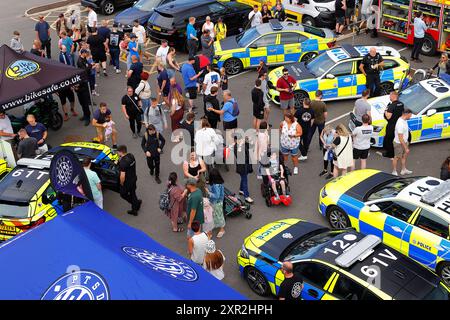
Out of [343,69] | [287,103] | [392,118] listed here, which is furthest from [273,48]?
[392,118]

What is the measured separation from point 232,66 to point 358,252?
34.0ft

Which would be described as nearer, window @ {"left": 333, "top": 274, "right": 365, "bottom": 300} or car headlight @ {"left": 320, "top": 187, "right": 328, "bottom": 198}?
window @ {"left": 333, "top": 274, "right": 365, "bottom": 300}

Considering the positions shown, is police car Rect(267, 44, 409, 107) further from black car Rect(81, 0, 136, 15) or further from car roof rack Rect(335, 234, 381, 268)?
black car Rect(81, 0, 136, 15)

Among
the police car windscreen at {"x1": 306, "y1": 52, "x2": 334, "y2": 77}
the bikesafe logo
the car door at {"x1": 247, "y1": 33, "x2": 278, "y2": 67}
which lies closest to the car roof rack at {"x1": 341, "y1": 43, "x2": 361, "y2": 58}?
the police car windscreen at {"x1": 306, "y1": 52, "x2": 334, "y2": 77}

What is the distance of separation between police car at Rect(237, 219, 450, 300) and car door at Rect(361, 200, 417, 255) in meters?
1.09

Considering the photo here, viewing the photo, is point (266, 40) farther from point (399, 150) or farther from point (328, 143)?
point (399, 150)

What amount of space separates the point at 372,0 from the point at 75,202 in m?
13.7

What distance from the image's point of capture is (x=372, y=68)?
594 inches

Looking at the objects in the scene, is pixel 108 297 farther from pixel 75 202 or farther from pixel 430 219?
pixel 430 219

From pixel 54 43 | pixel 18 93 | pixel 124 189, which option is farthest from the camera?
pixel 54 43

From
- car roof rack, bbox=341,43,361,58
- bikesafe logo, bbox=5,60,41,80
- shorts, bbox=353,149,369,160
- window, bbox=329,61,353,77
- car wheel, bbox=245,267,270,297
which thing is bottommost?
car wheel, bbox=245,267,270,297

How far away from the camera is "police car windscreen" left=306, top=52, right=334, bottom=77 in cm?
1562
